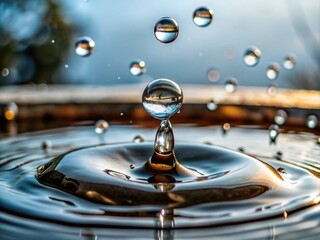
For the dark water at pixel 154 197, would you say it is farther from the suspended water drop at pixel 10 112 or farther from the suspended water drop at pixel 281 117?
the suspended water drop at pixel 10 112

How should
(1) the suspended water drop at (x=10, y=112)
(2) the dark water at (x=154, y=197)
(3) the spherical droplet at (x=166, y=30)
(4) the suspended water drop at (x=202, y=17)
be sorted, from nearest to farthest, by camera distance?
(2) the dark water at (x=154, y=197), (3) the spherical droplet at (x=166, y=30), (4) the suspended water drop at (x=202, y=17), (1) the suspended water drop at (x=10, y=112)

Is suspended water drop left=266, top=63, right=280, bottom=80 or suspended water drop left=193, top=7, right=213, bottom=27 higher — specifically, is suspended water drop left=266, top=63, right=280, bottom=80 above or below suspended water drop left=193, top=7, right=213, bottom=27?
above

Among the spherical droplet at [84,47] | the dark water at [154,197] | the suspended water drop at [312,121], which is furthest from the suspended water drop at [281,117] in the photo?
the spherical droplet at [84,47]

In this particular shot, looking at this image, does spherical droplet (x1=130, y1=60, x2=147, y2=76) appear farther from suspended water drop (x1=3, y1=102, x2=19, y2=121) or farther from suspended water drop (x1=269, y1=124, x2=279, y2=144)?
suspended water drop (x1=3, y1=102, x2=19, y2=121)

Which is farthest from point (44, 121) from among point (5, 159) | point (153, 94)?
point (153, 94)

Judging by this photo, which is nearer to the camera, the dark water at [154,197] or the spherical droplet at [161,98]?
the dark water at [154,197]

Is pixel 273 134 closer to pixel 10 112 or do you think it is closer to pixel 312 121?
pixel 312 121

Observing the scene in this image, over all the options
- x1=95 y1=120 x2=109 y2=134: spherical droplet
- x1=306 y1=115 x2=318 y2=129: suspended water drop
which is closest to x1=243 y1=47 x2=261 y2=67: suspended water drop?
x1=306 y1=115 x2=318 y2=129: suspended water drop

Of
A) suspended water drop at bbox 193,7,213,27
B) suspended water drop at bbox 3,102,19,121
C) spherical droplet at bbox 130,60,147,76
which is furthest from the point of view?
suspended water drop at bbox 3,102,19,121
